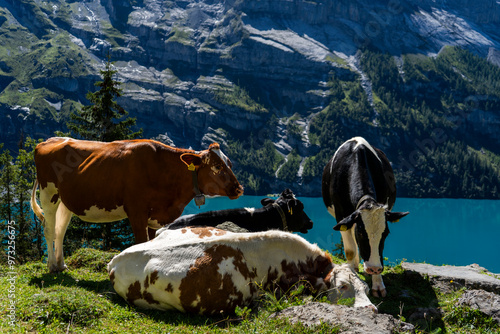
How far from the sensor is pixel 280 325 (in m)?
5.05

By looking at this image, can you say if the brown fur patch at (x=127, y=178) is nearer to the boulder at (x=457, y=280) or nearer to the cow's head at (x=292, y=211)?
the cow's head at (x=292, y=211)

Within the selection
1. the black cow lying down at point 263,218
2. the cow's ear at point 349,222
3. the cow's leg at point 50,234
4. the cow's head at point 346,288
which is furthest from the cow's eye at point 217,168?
the cow's head at point 346,288

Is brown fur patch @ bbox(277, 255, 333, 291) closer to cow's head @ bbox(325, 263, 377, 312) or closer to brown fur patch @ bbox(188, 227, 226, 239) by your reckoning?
cow's head @ bbox(325, 263, 377, 312)

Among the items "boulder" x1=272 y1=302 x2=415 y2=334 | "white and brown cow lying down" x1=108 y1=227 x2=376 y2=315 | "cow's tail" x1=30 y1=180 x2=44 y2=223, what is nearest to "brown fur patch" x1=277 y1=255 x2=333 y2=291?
"white and brown cow lying down" x1=108 y1=227 x2=376 y2=315

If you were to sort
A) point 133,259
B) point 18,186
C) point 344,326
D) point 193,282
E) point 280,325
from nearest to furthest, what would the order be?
point 344,326, point 280,325, point 193,282, point 133,259, point 18,186

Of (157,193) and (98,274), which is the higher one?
(157,193)

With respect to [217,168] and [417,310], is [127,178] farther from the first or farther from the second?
[417,310]

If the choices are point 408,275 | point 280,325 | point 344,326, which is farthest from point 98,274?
point 408,275

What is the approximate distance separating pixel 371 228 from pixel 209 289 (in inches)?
113

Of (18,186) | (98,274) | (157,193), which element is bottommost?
(18,186)

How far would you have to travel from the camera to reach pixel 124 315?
18.8ft

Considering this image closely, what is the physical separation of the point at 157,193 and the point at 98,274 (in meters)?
1.87

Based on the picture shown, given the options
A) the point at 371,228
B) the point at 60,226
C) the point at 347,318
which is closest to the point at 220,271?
the point at 347,318

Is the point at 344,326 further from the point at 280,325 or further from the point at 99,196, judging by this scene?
the point at 99,196
